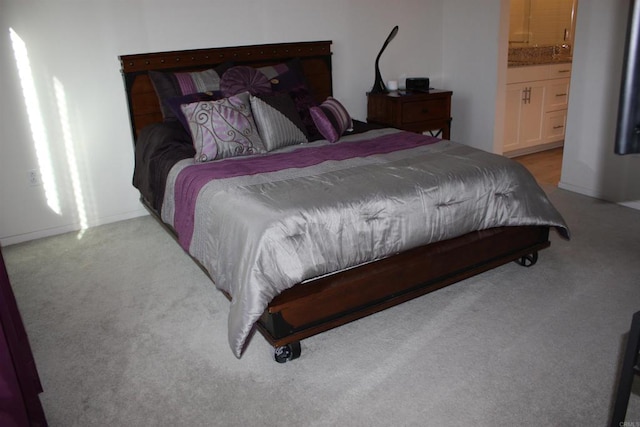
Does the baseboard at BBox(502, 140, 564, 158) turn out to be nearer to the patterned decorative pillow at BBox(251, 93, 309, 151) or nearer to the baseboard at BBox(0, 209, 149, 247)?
the patterned decorative pillow at BBox(251, 93, 309, 151)

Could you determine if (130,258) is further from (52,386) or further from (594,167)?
(594,167)

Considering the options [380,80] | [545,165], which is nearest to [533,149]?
[545,165]

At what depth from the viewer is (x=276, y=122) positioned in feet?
10.5

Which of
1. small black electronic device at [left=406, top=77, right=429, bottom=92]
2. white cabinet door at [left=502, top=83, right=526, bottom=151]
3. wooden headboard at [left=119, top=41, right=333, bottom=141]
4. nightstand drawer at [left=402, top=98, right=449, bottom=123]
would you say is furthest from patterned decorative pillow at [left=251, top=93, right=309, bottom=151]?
white cabinet door at [left=502, top=83, right=526, bottom=151]

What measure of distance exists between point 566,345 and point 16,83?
11.6 ft

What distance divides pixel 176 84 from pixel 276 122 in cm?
85

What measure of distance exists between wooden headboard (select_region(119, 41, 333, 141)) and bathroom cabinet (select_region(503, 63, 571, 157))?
1.98m

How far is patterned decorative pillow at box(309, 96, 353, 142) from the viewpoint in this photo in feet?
11.0

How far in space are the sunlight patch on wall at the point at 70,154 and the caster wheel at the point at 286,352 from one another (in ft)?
7.16

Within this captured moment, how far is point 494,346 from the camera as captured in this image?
2.17m

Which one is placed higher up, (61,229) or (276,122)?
(276,122)

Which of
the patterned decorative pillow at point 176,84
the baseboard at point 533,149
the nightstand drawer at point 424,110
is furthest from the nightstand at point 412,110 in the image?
the patterned decorative pillow at point 176,84

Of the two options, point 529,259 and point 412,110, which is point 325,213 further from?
point 412,110

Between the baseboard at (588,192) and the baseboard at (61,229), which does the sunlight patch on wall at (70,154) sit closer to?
the baseboard at (61,229)
